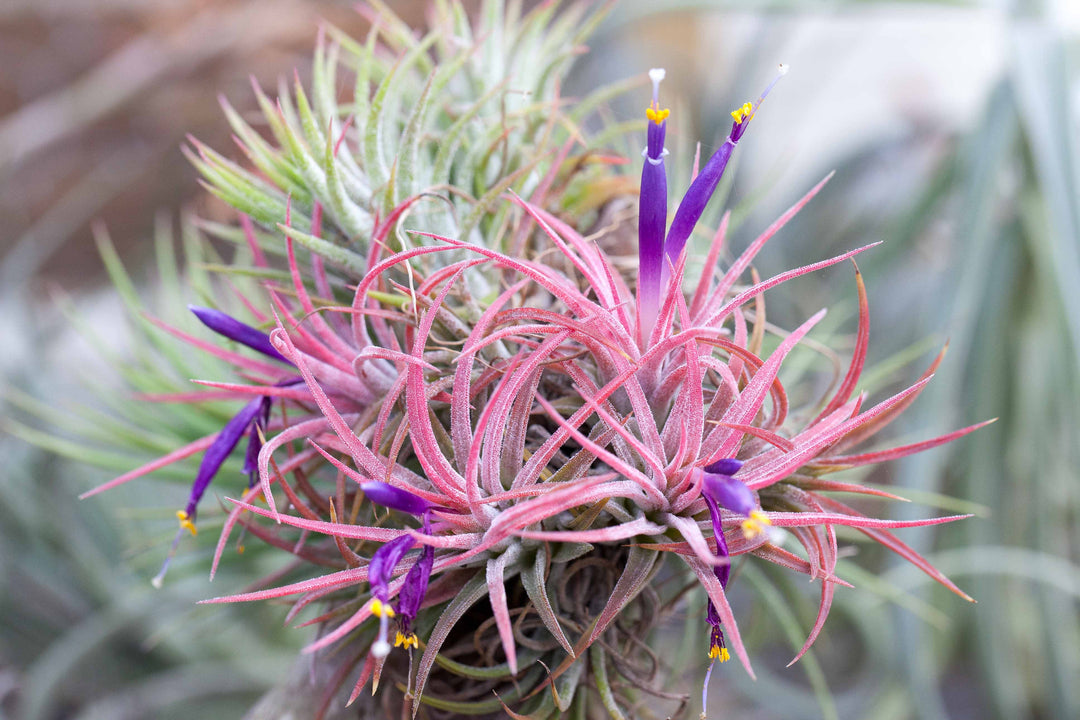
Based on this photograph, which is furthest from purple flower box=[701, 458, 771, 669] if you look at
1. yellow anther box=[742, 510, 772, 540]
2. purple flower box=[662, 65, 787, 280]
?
purple flower box=[662, 65, 787, 280]

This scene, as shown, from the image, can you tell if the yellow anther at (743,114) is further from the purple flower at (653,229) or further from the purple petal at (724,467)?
the purple petal at (724,467)

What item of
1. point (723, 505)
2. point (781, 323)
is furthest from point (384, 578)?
point (781, 323)

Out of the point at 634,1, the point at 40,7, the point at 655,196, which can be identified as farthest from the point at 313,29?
the point at 655,196

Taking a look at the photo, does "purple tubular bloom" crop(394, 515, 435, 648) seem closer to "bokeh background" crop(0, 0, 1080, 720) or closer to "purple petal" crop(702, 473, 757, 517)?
"purple petal" crop(702, 473, 757, 517)

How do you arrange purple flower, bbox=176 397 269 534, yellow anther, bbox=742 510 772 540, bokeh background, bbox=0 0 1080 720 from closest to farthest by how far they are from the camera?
yellow anther, bbox=742 510 772 540 → purple flower, bbox=176 397 269 534 → bokeh background, bbox=0 0 1080 720

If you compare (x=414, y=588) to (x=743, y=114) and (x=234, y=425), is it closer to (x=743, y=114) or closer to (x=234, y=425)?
(x=234, y=425)
